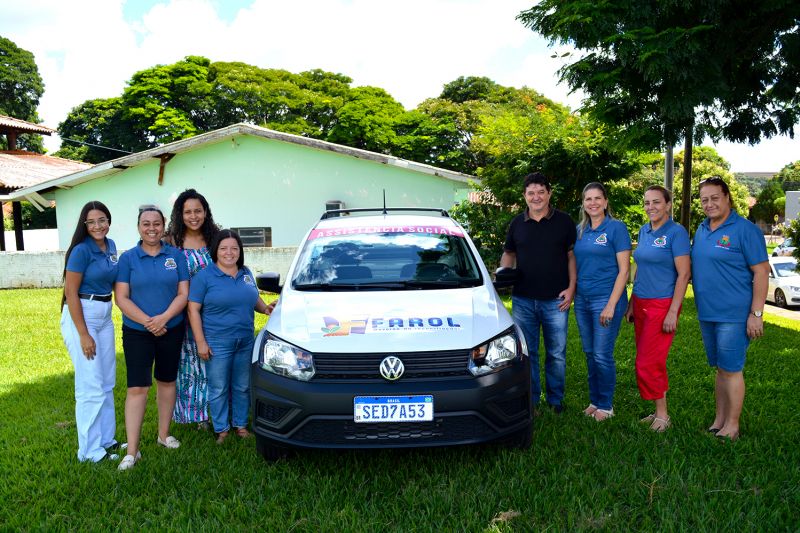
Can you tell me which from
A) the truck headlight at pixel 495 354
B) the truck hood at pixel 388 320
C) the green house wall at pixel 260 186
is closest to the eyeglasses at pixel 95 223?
the truck hood at pixel 388 320

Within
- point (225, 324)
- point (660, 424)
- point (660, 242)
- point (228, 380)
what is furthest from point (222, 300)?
point (660, 424)

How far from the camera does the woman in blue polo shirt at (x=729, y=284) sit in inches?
144

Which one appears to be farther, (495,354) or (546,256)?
(546,256)

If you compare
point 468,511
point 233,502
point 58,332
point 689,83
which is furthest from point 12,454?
point 689,83

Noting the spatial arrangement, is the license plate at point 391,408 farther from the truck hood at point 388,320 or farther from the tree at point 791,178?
the tree at point 791,178

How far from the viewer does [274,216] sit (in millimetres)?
15906

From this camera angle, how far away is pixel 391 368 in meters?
3.13

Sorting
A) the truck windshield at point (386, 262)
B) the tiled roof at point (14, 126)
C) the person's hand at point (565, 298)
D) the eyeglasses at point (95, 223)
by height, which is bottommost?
the person's hand at point (565, 298)

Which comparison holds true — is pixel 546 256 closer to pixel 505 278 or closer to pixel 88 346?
pixel 505 278

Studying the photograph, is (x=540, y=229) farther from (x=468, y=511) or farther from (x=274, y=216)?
(x=274, y=216)

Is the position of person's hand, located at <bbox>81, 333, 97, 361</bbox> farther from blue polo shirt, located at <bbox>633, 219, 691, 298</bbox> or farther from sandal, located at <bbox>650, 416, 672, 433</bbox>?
sandal, located at <bbox>650, 416, 672, 433</bbox>

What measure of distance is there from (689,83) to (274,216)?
1216cm

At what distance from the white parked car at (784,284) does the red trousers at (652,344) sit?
12782 mm

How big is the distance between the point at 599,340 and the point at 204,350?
2759 mm
